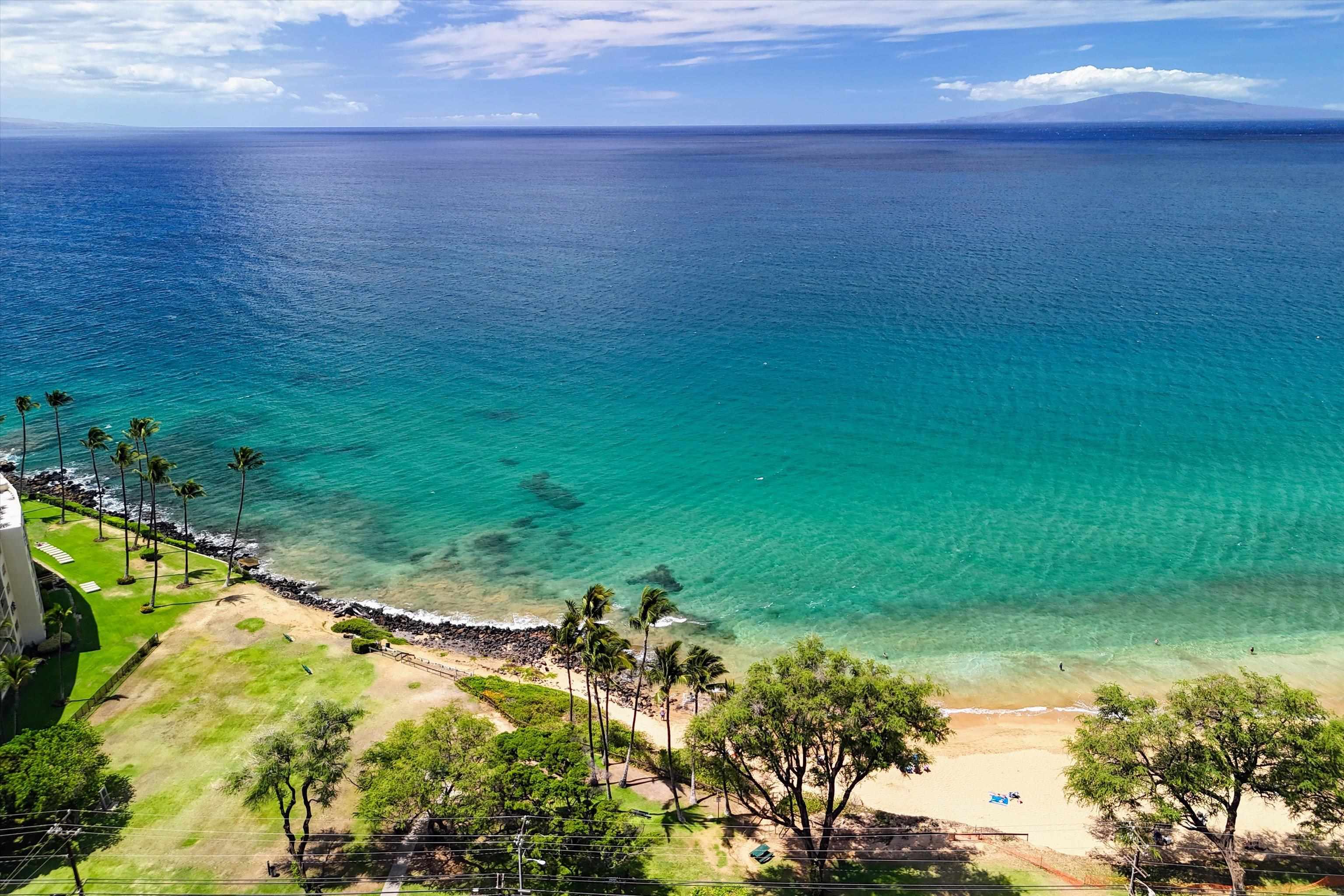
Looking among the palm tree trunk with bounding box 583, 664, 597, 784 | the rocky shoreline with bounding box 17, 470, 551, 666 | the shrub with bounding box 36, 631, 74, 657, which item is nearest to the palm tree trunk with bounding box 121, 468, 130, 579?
the rocky shoreline with bounding box 17, 470, 551, 666

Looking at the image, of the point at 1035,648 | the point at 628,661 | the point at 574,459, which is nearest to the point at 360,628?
the point at 628,661

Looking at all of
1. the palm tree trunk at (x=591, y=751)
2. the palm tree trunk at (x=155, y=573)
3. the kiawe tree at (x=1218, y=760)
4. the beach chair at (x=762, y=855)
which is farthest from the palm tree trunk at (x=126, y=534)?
the kiawe tree at (x=1218, y=760)

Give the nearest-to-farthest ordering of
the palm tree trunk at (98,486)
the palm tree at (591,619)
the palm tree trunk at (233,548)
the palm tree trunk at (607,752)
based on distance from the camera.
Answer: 1. the palm tree at (591,619)
2. the palm tree trunk at (607,752)
3. the palm tree trunk at (233,548)
4. the palm tree trunk at (98,486)

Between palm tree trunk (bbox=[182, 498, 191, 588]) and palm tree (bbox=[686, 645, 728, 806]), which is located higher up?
palm tree trunk (bbox=[182, 498, 191, 588])

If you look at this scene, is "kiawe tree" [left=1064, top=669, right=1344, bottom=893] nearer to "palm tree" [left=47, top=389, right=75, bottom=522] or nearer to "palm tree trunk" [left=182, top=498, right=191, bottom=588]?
"palm tree trunk" [left=182, top=498, right=191, bottom=588]

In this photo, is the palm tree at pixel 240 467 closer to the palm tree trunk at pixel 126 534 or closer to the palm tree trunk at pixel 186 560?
the palm tree trunk at pixel 186 560

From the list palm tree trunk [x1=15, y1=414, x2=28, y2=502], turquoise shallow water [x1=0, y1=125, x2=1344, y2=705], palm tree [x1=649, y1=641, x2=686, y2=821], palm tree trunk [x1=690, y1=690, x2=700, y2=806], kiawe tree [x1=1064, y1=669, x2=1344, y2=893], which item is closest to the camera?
kiawe tree [x1=1064, y1=669, x2=1344, y2=893]

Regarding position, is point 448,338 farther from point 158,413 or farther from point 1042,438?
point 1042,438
